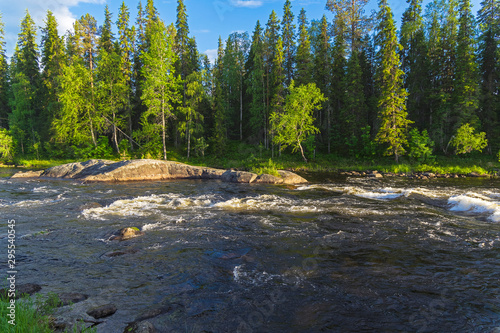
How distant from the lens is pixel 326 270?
6.52 meters

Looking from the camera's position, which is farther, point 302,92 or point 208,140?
point 208,140

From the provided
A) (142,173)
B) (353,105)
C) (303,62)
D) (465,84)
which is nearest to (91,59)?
(142,173)

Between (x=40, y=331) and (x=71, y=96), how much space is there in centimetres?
3780

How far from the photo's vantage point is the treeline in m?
31.7

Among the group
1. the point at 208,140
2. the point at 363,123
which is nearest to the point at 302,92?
the point at 363,123

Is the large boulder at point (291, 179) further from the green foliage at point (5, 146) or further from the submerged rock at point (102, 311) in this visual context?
the green foliage at point (5, 146)

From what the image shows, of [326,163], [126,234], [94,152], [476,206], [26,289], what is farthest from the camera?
[94,152]

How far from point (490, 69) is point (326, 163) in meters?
27.2

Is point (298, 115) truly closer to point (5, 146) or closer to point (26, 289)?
point (26, 289)

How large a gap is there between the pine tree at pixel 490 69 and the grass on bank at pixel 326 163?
4.36 meters

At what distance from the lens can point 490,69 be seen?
35625 mm

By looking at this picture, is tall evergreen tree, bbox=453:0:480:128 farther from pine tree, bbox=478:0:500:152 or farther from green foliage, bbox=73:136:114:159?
green foliage, bbox=73:136:114:159

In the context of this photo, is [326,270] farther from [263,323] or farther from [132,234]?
[132,234]

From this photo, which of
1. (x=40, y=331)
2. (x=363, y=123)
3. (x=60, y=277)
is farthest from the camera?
(x=363, y=123)
